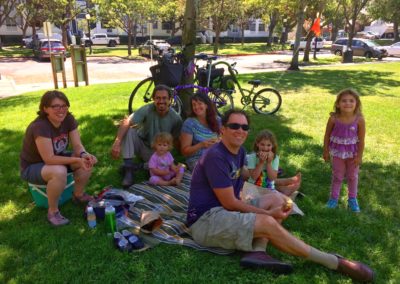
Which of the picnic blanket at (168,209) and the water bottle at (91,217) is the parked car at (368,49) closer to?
the picnic blanket at (168,209)

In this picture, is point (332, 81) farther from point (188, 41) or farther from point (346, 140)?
point (346, 140)

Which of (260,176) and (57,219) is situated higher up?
(260,176)

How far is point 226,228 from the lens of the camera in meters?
3.12

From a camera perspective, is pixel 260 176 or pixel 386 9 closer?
pixel 260 176

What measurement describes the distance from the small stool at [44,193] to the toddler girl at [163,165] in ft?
3.29

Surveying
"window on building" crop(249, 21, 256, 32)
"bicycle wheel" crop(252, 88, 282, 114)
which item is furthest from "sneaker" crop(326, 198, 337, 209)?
"window on building" crop(249, 21, 256, 32)

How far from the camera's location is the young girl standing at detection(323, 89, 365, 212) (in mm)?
4141

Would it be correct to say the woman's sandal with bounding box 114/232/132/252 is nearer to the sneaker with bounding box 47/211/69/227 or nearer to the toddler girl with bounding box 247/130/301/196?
the sneaker with bounding box 47/211/69/227

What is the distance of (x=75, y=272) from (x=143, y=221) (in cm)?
75

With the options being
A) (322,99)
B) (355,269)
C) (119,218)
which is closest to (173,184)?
(119,218)

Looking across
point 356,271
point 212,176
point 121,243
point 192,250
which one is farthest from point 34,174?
point 356,271

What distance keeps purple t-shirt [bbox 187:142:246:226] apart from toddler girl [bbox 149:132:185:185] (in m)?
1.40

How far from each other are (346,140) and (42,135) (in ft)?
10.6

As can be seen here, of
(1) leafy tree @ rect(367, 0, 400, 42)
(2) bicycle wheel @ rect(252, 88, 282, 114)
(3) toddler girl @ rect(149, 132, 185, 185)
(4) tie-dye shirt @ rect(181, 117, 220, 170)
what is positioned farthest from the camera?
(1) leafy tree @ rect(367, 0, 400, 42)
